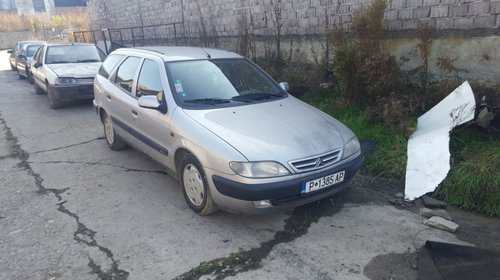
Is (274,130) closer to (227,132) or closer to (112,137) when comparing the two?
(227,132)

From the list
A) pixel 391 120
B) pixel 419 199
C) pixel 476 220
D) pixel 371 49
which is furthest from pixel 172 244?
pixel 371 49

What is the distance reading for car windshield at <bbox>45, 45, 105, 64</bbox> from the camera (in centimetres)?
943

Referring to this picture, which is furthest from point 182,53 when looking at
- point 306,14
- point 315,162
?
point 306,14

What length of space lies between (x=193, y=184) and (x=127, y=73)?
7.15 feet

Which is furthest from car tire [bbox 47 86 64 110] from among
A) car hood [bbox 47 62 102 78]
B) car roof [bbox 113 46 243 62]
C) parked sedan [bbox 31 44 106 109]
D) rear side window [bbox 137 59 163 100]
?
rear side window [bbox 137 59 163 100]

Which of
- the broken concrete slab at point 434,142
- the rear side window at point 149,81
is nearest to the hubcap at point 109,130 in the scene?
the rear side window at point 149,81

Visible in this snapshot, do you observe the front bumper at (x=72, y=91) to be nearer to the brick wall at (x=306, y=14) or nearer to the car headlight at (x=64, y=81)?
the car headlight at (x=64, y=81)

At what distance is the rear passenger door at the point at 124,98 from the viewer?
4.71 metres

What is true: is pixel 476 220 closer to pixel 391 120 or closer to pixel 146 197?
pixel 391 120

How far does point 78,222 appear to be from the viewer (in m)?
3.64

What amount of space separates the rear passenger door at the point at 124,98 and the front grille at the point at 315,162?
239cm

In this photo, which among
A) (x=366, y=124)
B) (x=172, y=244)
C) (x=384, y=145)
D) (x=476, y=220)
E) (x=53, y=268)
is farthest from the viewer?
(x=366, y=124)

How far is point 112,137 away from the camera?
5.66 meters

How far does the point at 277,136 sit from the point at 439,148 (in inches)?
83.8
